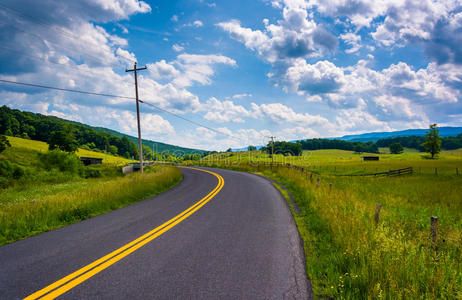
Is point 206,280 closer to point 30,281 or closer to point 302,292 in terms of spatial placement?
point 302,292

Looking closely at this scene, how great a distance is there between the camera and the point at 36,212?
22.0ft

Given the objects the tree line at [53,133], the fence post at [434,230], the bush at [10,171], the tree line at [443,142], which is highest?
the tree line at [53,133]

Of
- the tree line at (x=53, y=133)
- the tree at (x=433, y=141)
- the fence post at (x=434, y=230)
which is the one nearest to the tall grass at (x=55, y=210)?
the fence post at (x=434, y=230)

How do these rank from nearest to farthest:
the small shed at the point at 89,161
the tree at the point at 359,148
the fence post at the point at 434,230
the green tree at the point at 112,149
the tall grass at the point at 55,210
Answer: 1. the fence post at the point at 434,230
2. the tall grass at the point at 55,210
3. the small shed at the point at 89,161
4. the green tree at the point at 112,149
5. the tree at the point at 359,148

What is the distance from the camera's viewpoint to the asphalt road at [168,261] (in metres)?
3.14

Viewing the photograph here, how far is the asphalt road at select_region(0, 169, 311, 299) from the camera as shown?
3.14 metres

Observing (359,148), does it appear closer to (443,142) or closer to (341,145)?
(341,145)

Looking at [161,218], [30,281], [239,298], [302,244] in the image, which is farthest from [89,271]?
[302,244]

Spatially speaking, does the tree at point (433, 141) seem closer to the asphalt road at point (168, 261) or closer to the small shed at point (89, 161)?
the asphalt road at point (168, 261)

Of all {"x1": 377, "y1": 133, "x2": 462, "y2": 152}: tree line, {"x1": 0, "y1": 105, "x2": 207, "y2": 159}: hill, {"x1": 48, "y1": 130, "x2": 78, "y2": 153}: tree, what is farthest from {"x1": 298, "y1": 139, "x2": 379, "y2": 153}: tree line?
{"x1": 48, "y1": 130, "x2": 78, "y2": 153}: tree

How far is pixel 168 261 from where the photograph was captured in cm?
404

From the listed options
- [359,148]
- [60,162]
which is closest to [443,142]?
[359,148]

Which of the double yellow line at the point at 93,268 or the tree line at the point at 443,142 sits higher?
the tree line at the point at 443,142

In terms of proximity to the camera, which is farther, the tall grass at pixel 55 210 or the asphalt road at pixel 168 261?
the tall grass at pixel 55 210
